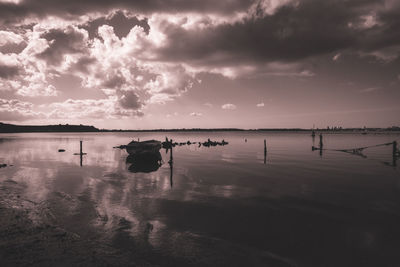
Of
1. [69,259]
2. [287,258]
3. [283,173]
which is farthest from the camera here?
[283,173]

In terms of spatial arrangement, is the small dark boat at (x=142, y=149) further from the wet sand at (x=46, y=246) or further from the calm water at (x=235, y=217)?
the wet sand at (x=46, y=246)

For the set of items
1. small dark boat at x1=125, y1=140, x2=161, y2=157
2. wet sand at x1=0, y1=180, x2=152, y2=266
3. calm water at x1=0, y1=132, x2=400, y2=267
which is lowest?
calm water at x1=0, y1=132, x2=400, y2=267

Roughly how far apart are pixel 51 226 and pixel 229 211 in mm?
9605

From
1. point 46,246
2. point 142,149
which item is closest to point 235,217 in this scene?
point 46,246

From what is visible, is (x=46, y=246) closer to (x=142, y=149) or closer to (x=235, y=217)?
(x=235, y=217)

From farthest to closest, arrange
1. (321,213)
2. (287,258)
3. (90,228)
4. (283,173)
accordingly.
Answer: (283,173) < (321,213) < (90,228) < (287,258)

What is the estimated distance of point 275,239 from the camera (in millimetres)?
11609

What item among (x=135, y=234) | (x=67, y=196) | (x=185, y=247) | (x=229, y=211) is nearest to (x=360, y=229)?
(x=229, y=211)

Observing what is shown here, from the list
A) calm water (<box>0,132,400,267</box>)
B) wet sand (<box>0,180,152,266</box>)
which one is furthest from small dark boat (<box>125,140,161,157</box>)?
wet sand (<box>0,180,152,266</box>)

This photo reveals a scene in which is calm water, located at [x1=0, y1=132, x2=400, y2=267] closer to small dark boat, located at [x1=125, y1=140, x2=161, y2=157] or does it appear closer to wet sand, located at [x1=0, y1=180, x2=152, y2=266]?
wet sand, located at [x1=0, y1=180, x2=152, y2=266]

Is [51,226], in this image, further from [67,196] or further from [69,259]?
[67,196]

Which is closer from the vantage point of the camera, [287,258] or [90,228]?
[287,258]

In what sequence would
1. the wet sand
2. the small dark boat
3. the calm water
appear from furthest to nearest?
1. the small dark boat
2. the calm water
3. the wet sand

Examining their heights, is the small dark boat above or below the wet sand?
above
